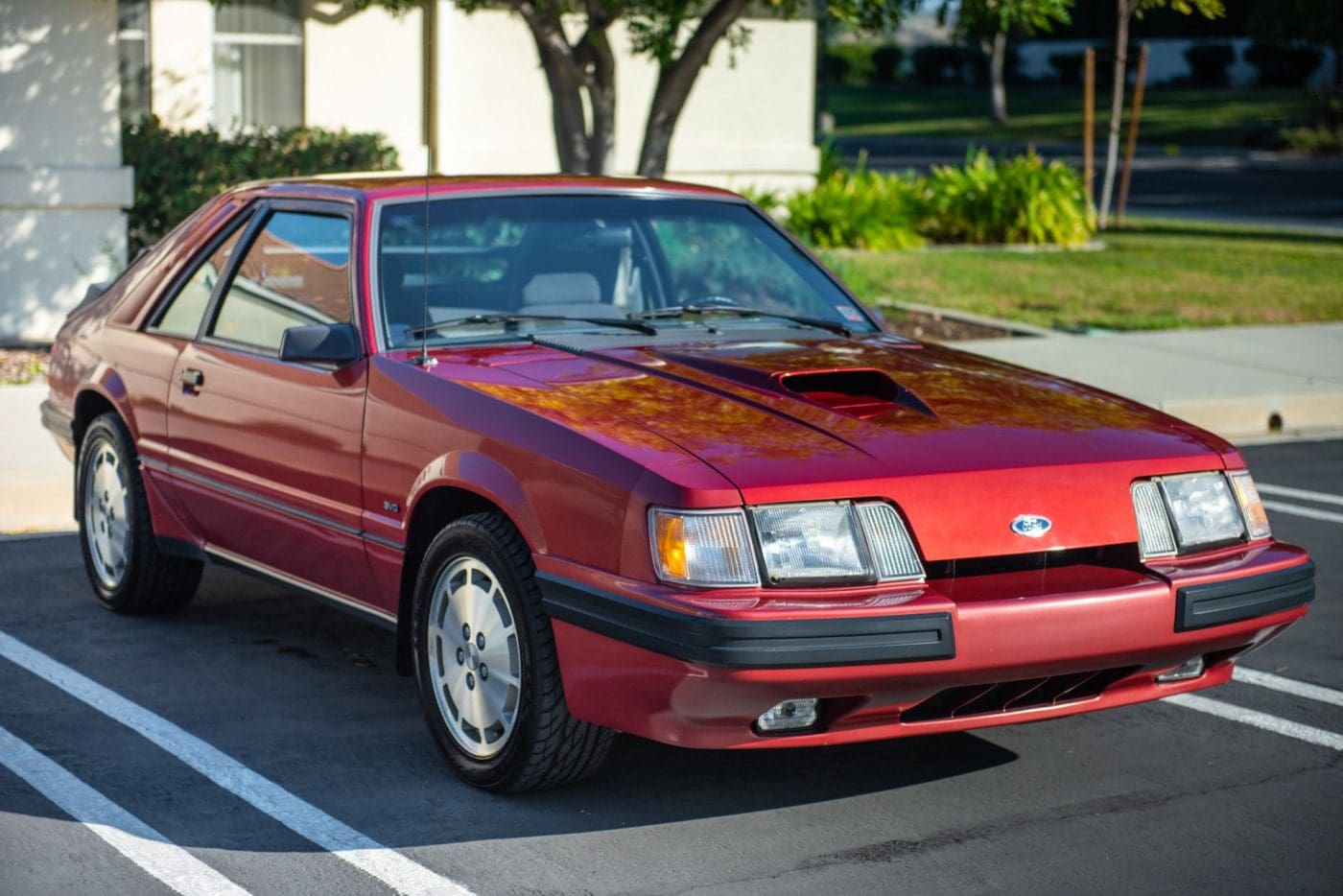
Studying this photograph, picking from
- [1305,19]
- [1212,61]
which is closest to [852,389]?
[1305,19]

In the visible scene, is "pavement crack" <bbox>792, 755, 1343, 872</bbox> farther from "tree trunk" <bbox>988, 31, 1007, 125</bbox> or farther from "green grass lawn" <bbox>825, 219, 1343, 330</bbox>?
"tree trunk" <bbox>988, 31, 1007, 125</bbox>

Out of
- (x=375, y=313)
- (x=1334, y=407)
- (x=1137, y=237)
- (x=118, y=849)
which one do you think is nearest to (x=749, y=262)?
(x=375, y=313)

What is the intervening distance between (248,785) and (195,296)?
2.07 meters

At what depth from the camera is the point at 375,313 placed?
17.8 ft

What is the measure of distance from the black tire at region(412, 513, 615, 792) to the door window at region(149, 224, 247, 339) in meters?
1.81

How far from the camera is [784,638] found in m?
4.16

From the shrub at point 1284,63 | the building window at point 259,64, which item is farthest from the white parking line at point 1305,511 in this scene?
the shrub at point 1284,63

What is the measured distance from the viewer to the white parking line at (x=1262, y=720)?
214 inches

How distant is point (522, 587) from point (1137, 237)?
61.7 feet

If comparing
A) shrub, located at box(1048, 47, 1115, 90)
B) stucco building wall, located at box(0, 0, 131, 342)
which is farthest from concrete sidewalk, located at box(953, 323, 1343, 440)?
shrub, located at box(1048, 47, 1115, 90)

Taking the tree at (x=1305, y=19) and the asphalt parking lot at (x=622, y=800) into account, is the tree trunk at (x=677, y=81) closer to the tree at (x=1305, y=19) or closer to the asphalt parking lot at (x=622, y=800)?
the asphalt parking lot at (x=622, y=800)

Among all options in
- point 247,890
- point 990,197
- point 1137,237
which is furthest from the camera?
point 1137,237

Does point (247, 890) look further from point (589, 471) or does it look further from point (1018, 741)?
point (1018, 741)

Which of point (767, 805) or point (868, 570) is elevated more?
point (868, 570)
